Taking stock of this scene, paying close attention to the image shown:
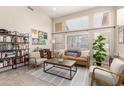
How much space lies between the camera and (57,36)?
6.43m

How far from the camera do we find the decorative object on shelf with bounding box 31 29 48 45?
4941 mm

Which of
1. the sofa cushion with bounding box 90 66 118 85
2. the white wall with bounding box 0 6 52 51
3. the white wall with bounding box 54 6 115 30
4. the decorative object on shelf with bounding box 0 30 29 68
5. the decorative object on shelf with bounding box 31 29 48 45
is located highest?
the white wall with bounding box 54 6 115 30

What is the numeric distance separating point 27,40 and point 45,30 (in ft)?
6.20

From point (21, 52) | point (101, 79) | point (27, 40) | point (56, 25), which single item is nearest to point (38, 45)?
point (27, 40)

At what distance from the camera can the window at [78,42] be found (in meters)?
5.26

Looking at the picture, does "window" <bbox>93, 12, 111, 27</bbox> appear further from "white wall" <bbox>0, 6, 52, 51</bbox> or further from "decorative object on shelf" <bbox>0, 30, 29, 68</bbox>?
"decorative object on shelf" <bbox>0, 30, 29, 68</bbox>

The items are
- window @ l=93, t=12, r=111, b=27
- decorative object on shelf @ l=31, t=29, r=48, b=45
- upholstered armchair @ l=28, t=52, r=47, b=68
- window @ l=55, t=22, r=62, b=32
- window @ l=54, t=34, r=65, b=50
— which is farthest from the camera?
window @ l=55, t=22, r=62, b=32

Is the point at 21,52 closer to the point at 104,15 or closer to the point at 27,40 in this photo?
the point at 27,40

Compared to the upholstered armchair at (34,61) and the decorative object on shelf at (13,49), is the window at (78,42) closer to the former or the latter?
the upholstered armchair at (34,61)

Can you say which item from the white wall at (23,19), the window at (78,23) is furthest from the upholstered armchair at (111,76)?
the white wall at (23,19)

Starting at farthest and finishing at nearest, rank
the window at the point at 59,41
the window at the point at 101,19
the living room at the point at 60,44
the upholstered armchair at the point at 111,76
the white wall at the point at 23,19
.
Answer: the window at the point at 59,41 → the window at the point at 101,19 → the white wall at the point at 23,19 → the living room at the point at 60,44 → the upholstered armchair at the point at 111,76

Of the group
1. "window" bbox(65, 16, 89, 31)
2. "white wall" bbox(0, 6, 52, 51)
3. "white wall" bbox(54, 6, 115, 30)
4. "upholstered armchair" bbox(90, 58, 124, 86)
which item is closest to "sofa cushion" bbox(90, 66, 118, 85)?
"upholstered armchair" bbox(90, 58, 124, 86)

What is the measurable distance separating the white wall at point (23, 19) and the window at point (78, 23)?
5.31 feet

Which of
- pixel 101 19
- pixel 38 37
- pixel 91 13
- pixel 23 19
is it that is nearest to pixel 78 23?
pixel 91 13
